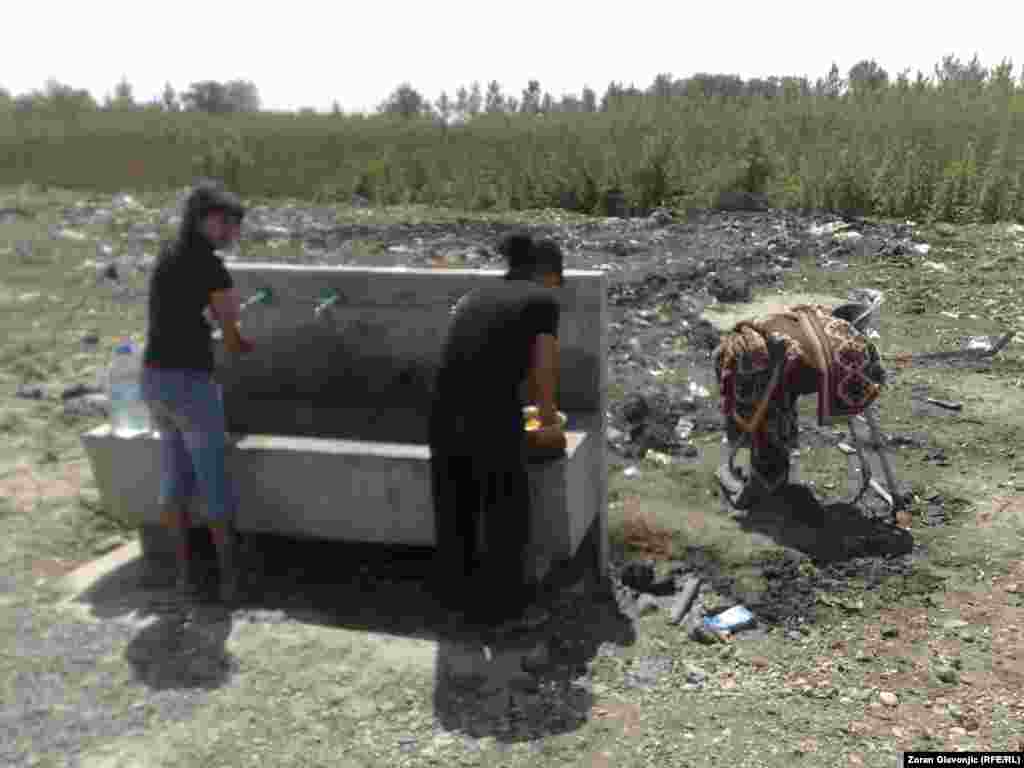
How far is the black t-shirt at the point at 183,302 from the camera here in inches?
Result: 144

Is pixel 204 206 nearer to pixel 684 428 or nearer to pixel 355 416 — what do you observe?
pixel 355 416

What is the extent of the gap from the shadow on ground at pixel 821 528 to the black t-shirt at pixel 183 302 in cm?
247

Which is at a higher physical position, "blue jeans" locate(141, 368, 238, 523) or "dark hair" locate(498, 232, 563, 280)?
"dark hair" locate(498, 232, 563, 280)

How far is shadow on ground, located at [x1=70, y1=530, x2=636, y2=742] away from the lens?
3.29 m

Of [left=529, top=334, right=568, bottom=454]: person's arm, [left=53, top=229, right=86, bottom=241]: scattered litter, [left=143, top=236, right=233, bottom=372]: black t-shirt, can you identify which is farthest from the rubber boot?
[left=53, top=229, right=86, bottom=241]: scattered litter

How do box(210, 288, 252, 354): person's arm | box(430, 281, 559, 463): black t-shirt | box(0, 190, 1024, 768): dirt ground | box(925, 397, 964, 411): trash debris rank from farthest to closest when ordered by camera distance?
box(925, 397, 964, 411): trash debris → box(210, 288, 252, 354): person's arm → box(430, 281, 559, 463): black t-shirt → box(0, 190, 1024, 768): dirt ground

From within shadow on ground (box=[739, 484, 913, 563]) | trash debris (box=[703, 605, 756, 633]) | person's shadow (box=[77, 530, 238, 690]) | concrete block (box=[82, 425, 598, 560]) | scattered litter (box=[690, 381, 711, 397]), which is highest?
concrete block (box=[82, 425, 598, 560])

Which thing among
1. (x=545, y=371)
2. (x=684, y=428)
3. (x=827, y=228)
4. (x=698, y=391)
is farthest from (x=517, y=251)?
(x=827, y=228)

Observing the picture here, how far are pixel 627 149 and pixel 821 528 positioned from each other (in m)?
11.2

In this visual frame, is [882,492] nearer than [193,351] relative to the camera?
No

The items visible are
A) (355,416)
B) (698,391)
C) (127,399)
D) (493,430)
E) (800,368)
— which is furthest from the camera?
(698,391)

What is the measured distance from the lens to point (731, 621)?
3723mm

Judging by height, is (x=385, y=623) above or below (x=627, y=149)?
below

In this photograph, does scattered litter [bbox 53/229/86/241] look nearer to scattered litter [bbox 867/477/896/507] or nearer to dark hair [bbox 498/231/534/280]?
dark hair [bbox 498/231/534/280]
